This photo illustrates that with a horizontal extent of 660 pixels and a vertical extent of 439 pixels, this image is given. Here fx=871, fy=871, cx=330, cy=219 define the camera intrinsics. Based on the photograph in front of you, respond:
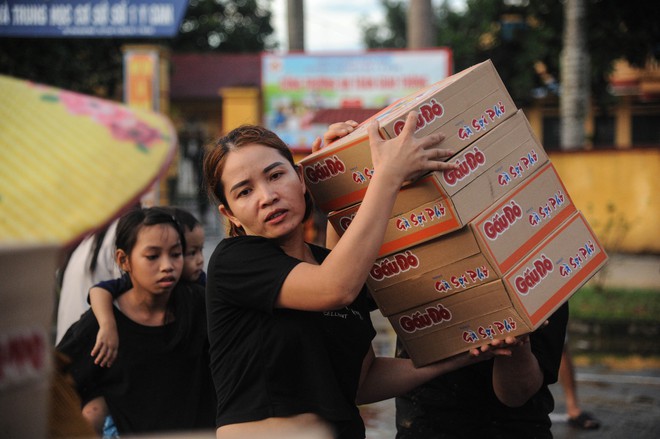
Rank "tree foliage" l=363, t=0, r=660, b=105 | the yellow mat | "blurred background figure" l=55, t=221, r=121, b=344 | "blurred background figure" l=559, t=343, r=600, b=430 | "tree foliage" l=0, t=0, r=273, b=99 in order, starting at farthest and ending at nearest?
"tree foliage" l=0, t=0, r=273, b=99 < "tree foliage" l=363, t=0, r=660, b=105 < "blurred background figure" l=559, t=343, r=600, b=430 < "blurred background figure" l=55, t=221, r=121, b=344 < the yellow mat

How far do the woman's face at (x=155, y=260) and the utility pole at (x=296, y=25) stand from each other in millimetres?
14239

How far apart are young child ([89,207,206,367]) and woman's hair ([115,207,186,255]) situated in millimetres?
135

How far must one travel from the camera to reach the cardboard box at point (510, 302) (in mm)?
2145

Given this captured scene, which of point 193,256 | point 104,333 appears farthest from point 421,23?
point 104,333

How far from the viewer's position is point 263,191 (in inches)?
82.0

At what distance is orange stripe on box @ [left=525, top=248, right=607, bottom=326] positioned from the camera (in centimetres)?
215

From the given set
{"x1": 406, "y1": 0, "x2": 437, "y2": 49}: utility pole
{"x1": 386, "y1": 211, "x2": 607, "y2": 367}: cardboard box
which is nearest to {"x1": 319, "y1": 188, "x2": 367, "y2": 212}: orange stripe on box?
{"x1": 386, "y1": 211, "x2": 607, "y2": 367}: cardboard box

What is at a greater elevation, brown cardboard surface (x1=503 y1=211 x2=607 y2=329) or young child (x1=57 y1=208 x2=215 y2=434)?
brown cardboard surface (x1=503 y1=211 x2=607 y2=329)

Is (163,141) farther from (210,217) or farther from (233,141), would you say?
(210,217)

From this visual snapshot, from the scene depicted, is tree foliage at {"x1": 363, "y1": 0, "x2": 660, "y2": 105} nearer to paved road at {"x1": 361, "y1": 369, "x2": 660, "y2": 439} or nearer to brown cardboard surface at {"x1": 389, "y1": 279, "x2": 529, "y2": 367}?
paved road at {"x1": 361, "y1": 369, "x2": 660, "y2": 439}

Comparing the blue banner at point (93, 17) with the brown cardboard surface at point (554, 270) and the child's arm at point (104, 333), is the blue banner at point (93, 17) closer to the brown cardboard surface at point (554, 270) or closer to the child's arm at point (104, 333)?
the child's arm at point (104, 333)

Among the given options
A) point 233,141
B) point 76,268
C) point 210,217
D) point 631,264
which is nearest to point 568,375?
point 76,268

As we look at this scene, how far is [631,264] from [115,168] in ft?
40.2

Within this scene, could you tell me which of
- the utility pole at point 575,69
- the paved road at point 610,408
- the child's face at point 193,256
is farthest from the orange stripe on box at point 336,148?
the utility pole at point 575,69
